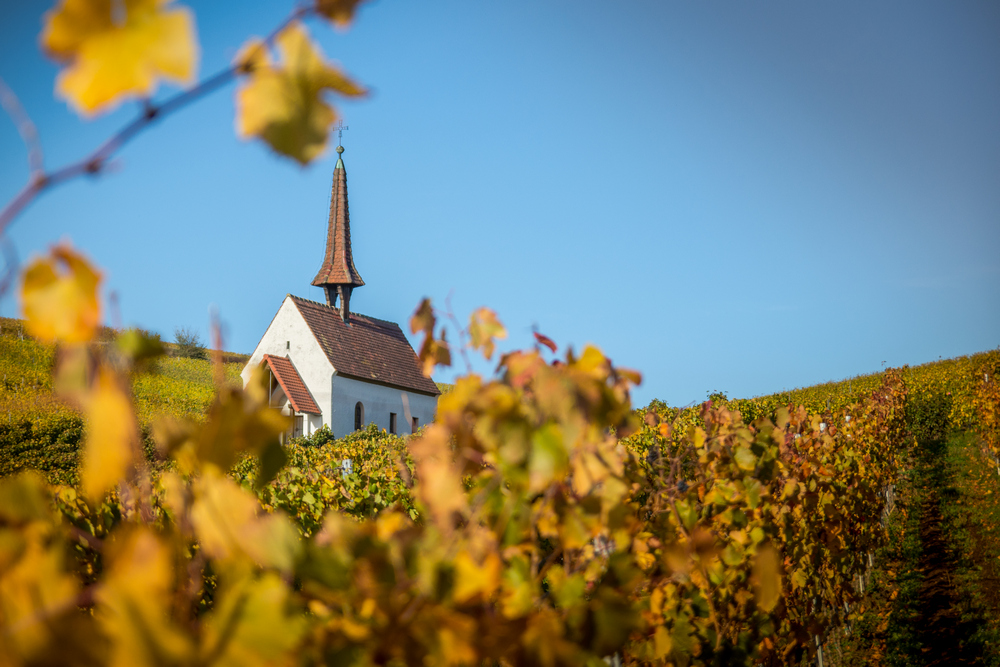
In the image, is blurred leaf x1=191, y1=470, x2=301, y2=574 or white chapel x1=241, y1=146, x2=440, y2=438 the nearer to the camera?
blurred leaf x1=191, y1=470, x2=301, y2=574

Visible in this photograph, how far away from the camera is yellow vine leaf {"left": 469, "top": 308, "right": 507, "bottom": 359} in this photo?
5.53 ft

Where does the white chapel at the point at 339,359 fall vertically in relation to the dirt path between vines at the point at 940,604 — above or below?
above

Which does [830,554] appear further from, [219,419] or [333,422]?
[333,422]

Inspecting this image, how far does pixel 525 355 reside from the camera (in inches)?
A: 51.8

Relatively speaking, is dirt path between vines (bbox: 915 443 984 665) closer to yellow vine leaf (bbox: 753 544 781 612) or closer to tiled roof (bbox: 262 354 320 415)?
yellow vine leaf (bbox: 753 544 781 612)

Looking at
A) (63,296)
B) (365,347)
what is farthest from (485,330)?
(365,347)

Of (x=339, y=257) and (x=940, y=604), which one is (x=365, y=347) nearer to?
(x=339, y=257)

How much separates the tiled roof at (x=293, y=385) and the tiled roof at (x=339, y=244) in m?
5.07

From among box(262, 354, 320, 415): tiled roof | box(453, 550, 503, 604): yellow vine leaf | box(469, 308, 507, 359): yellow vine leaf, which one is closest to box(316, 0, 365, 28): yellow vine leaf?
box(453, 550, 503, 604): yellow vine leaf

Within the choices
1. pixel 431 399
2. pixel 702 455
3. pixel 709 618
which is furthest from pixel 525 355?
pixel 431 399

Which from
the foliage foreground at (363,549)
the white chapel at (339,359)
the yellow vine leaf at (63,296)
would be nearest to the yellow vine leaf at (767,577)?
the foliage foreground at (363,549)

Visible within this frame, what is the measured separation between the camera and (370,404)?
93.2 feet

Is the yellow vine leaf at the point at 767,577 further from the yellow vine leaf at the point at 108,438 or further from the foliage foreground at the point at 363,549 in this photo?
the yellow vine leaf at the point at 108,438

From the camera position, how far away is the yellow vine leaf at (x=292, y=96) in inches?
26.8
